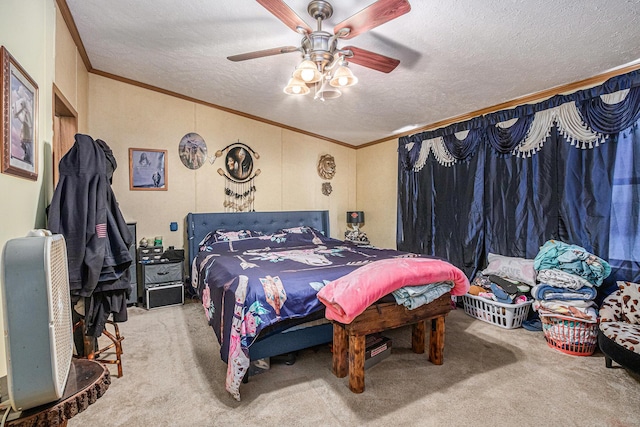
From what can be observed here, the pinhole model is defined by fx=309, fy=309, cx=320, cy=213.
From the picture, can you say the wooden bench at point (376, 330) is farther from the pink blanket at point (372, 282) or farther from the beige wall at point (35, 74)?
the beige wall at point (35, 74)

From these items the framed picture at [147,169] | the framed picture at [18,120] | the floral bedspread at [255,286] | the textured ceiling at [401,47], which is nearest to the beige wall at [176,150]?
the framed picture at [147,169]

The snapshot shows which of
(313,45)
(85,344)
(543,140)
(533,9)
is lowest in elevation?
(85,344)

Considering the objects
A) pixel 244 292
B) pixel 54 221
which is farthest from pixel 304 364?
pixel 54 221

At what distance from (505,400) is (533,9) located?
2483 millimetres

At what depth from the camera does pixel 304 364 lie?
7.81ft

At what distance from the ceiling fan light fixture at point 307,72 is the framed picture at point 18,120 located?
1.43 metres

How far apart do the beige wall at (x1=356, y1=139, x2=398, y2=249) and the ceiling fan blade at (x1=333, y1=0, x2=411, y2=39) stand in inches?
131

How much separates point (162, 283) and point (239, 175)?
1.79 meters

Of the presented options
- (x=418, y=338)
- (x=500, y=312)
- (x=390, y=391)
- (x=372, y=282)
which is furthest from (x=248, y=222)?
(x=500, y=312)

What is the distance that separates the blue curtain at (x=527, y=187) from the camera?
267 centimetres

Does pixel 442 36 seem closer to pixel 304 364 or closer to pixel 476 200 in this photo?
pixel 476 200

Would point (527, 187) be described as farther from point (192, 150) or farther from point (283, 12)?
point (192, 150)

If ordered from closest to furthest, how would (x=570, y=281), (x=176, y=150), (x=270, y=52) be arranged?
1. (x=270, y=52)
2. (x=570, y=281)
3. (x=176, y=150)

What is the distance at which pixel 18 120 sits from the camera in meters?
1.47
